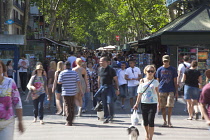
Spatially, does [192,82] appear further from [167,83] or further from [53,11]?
[53,11]

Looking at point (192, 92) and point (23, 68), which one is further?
point (23, 68)

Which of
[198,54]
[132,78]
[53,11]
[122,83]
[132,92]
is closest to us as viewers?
[132,78]

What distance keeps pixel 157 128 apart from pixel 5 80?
5095mm

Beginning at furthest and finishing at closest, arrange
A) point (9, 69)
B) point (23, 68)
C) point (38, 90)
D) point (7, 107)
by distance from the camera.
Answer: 1. point (23, 68)
2. point (9, 69)
3. point (38, 90)
4. point (7, 107)

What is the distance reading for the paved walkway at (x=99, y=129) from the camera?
7.88m

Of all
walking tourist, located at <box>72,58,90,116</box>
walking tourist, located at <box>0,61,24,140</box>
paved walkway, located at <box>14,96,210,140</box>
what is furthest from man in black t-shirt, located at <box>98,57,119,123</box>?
walking tourist, located at <box>0,61,24,140</box>

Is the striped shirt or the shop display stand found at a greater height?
the shop display stand

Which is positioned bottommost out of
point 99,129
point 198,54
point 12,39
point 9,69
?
point 99,129

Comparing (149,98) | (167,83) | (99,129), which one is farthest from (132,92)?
(149,98)

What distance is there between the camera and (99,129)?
8781 mm

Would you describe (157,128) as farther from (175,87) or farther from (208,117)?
(208,117)

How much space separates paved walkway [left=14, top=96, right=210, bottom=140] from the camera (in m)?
7.88

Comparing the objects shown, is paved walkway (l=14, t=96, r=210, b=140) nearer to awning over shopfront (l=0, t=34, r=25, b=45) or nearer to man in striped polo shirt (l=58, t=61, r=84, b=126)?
man in striped polo shirt (l=58, t=61, r=84, b=126)

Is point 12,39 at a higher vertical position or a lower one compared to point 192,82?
higher
